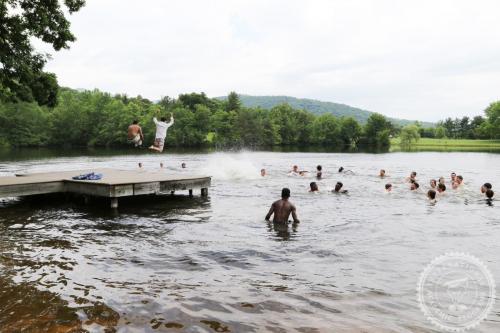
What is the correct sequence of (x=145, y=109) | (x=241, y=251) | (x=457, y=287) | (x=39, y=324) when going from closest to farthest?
(x=39, y=324) → (x=457, y=287) → (x=241, y=251) → (x=145, y=109)

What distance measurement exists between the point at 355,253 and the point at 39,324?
838 centimetres

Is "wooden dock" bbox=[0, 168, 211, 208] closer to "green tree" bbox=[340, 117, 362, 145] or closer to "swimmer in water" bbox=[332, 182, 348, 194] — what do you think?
"swimmer in water" bbox=[332, 182, 348, 194]

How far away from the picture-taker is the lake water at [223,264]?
745 cm

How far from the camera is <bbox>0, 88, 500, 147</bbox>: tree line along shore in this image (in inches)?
4112

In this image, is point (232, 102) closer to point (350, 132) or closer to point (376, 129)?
point (350, 132)

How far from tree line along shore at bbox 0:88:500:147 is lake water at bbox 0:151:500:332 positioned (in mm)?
80038

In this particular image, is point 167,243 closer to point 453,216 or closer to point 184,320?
point 184,320

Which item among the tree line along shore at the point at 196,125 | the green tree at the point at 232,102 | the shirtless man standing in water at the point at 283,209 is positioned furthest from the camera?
the green tree at the point at 232,102

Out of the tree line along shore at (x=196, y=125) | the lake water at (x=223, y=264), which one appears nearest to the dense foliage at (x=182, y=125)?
the tree line along shore at (x=196, y=125)

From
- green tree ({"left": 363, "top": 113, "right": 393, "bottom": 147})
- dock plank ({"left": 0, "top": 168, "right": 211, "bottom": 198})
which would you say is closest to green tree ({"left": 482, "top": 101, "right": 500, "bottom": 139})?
green tree ({"left": 363, "top": 113, "right": 393, "bottom": 147})

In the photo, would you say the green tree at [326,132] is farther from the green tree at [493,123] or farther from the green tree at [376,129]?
the green tree at [493,123]

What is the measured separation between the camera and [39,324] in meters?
6.90

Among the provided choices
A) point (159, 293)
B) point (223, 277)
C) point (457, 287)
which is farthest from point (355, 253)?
point (159, 293)

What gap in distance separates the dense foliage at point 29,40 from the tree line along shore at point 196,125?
234 ft
